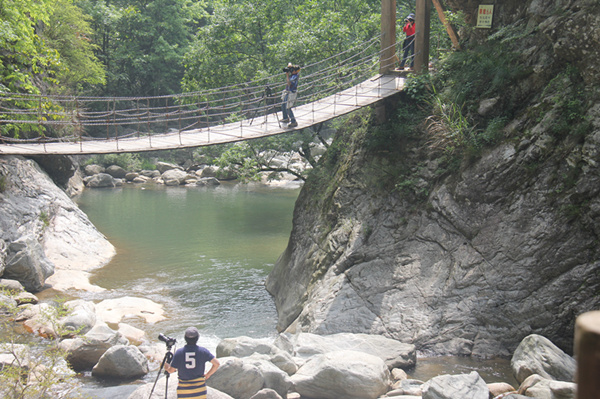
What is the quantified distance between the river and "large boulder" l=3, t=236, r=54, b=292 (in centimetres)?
124

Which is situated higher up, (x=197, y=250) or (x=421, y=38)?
(x=421, y=38)

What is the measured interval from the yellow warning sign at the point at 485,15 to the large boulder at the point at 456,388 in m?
6.75

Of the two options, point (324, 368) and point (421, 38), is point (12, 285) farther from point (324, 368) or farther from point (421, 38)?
point (421, 38)

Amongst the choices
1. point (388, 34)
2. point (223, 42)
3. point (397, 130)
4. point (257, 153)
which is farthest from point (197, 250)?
point (388, 34)

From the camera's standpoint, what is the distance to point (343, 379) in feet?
22.6

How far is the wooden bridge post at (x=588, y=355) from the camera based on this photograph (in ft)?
3.88

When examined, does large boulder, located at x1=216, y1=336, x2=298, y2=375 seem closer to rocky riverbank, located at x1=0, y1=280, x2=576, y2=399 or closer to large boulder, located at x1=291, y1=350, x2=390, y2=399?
rocky riverbank, located at x1=0, y1=280, x2=576, y2=399

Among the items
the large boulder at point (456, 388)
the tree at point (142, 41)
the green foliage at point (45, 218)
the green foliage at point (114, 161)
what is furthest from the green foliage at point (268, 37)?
the tree at point (142, 41)

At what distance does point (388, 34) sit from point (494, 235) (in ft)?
18.8

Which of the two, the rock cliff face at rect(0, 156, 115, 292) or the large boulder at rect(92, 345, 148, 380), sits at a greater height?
the rock cliff face at rect(0, 156, 115, 292)

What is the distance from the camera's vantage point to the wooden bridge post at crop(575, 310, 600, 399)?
1.18 meters

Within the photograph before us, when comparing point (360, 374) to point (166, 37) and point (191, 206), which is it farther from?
point (166, 37)

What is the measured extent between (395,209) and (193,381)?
19.9 feet

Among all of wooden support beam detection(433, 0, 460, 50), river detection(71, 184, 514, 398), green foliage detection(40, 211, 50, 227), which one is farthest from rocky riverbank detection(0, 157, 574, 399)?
wooden support beam detection(433, 0, 460, 50)
